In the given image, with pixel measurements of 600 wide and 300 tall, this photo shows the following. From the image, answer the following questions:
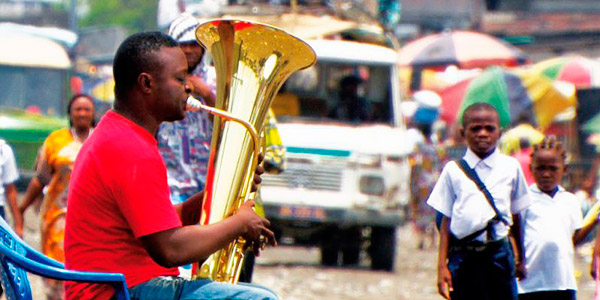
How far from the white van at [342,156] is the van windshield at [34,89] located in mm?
10478

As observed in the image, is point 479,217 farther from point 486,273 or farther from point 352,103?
point 352,103

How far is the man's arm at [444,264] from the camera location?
19.4 feet

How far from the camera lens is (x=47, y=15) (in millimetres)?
45125

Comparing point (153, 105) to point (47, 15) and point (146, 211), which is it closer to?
point (146, 211)

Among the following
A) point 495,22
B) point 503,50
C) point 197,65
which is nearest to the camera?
point 197,65

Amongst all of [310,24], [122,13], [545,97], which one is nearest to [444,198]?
[310,24]

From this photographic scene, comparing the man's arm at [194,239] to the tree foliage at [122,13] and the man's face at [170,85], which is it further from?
the tree foliage at [122,13]

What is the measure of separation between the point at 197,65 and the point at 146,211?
2.42 metres

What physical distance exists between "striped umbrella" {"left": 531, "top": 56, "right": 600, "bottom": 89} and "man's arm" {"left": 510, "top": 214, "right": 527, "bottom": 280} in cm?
1385

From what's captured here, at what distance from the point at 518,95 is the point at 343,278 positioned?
4859mm

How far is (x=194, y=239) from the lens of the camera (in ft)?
12.5

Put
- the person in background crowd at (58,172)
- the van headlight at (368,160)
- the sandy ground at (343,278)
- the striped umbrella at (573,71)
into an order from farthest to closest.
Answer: the striped umbrella at (573,71) < the van headlight at (368,160) < the sandy ground at (343,278) < the person in background crowd at (58,172)

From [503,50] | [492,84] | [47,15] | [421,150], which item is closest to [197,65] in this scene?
[492,84]

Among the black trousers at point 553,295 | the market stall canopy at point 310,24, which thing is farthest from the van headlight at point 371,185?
the black trousers at point 553,295
